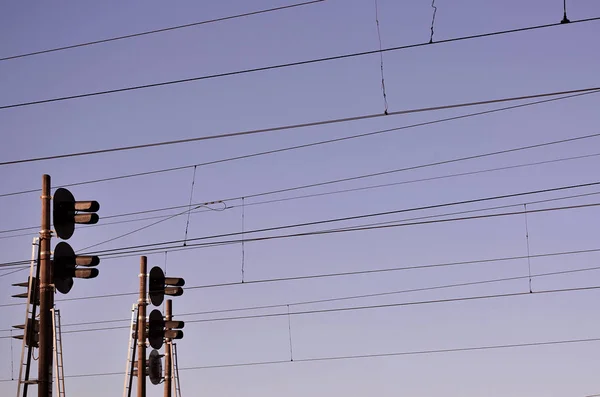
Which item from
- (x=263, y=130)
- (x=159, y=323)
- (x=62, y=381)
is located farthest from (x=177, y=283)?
(x=263, y=130)

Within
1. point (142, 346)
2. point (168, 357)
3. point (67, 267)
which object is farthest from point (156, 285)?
point (67, 267)

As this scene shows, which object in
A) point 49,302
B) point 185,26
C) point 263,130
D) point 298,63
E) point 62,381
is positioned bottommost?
point 62,381

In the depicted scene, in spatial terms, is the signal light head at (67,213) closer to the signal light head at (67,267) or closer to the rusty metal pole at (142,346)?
the signal light head at (67,267)

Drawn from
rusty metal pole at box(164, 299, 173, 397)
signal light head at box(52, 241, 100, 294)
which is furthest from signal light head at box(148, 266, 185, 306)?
signal light head at box(52, 241, 100, 294)

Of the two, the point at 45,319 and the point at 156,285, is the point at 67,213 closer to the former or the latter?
the point at 45,319

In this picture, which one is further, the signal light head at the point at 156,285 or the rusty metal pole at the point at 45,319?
the signal light head at the point at 156,285

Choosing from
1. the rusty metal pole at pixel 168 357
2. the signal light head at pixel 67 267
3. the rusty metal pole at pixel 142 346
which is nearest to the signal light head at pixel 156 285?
the rusty metal pole at pixel 142 346

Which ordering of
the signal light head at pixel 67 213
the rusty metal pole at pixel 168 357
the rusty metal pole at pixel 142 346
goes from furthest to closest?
the rusty metal pole at pixel 168 357 < the rusty metal pole at pixel 142 346 < the signal light head at pixel 67 213

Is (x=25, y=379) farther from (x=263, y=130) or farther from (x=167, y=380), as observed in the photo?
(x=167, y=380)

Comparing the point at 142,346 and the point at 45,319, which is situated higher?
the point at 45,319

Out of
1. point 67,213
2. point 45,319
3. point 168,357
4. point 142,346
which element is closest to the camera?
point 45,319

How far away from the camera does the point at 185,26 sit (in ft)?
65.1

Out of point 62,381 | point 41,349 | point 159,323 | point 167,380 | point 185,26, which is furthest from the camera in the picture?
point 167,380

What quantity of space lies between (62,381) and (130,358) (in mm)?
6818
